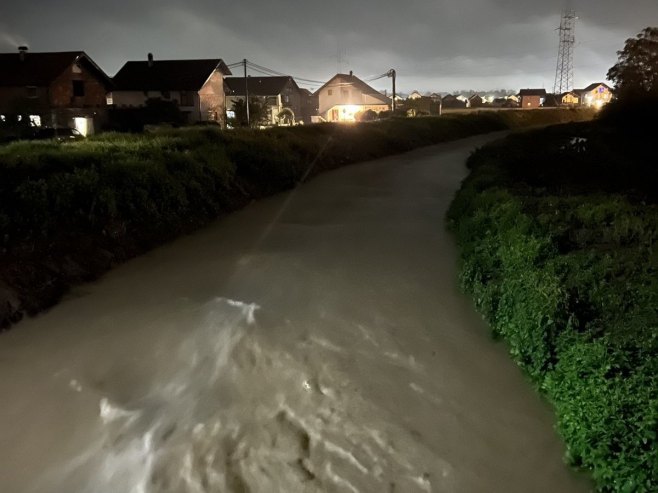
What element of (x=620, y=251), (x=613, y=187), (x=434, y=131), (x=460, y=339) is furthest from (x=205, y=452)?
(x=434, y=131)

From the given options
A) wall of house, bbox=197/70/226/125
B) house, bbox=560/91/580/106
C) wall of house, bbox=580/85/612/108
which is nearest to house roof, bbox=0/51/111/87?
wall of house, bbox=197/70/226/125

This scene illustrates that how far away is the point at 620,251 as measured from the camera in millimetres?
8008

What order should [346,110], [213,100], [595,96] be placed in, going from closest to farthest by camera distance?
[213,100] → [346,110] → [595,96]

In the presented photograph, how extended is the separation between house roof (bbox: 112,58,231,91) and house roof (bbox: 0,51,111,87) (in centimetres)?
501

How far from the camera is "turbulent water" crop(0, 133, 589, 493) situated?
18.5 ft

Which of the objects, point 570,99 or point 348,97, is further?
point 570,99

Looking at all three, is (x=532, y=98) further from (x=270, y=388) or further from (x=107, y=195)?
(x=270, y=388)

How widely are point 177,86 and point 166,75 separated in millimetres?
2033

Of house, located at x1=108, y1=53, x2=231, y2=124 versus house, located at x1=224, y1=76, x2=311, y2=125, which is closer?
house, located at x1=108, y1=53, x2=231, y2=124

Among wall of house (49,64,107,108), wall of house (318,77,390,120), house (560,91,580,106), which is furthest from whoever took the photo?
house (560,91,580,106)

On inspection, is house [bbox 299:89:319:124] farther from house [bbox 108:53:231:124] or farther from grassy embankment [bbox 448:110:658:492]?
grassy embankment [bbox 448:110:658:492]

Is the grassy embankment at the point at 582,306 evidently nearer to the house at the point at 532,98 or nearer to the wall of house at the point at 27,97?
the wall of house at the point at 27,97

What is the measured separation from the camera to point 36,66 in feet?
111

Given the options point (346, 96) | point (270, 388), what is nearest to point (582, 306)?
point (270, 388)
